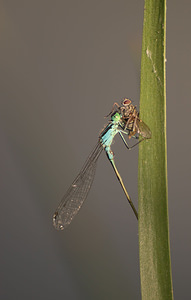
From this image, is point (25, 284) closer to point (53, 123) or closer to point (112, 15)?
point (53, 123)

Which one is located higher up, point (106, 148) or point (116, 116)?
point (116, 116)

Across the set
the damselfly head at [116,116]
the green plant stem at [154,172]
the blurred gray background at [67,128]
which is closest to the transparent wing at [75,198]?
the damselfly head at [116,116]

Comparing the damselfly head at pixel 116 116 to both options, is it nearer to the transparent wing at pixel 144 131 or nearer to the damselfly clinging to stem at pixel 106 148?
the damselfly clinging to stem at pixel 106 148

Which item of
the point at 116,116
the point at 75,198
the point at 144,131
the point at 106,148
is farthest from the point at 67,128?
the point at 144,131

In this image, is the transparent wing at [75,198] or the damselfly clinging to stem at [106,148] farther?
the transparent wing at [75,198]

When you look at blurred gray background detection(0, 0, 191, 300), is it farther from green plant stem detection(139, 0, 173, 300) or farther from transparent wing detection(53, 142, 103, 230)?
green plant stem detection(139, 0, 173, 300)

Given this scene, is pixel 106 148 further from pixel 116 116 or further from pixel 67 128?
pixel 67 128
